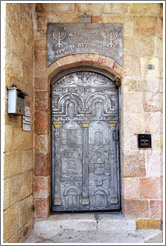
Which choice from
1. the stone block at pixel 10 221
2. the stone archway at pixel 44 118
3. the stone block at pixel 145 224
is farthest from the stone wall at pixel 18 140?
the stone block at pixel 145 224

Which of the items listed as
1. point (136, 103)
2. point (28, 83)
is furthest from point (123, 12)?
point (28, 83)

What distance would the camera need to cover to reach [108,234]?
3.00 meters

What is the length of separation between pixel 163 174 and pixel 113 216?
3.00 feet

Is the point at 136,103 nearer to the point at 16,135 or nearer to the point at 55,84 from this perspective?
the point at 55,84

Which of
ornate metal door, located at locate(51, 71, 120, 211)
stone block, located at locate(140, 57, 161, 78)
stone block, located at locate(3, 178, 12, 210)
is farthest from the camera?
ornate metal door, located at locate(51, 71, 120, 211)

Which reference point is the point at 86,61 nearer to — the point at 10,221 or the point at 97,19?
the point at 97,19

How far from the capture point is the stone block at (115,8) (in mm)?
3309

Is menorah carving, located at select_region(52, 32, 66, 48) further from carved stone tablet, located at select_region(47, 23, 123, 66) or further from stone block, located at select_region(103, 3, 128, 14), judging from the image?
stone block, located at select_region(103, 3, 128, 14)

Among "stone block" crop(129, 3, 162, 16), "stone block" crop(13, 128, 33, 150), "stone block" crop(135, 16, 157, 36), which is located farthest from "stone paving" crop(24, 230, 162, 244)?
"stone block" crop(129, 3, 162, 16)

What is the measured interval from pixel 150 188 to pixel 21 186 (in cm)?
173

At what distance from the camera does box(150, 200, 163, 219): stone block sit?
315 cm

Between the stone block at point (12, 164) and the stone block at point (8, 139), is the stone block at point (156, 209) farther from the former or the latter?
the stone block at point (8, 139)

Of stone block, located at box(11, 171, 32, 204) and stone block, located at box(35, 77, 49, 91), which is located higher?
stone block, located at box(35, 77, 49, 91)

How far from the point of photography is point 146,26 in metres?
3.32
